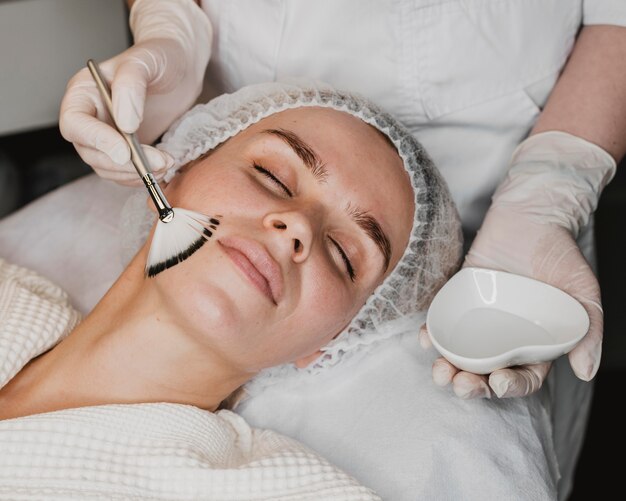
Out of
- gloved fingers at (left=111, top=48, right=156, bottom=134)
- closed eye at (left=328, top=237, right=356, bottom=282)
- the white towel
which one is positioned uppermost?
gloved fingers at (left=111, top=48, right=156, bottom=134)

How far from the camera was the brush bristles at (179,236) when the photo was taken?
1.23 m

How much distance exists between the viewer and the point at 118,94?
1346 millimetres

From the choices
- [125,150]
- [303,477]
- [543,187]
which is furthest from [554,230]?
[125,150]

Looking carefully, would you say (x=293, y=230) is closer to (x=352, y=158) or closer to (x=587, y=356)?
(x=352, y=158)

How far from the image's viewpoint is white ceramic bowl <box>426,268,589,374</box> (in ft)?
4.46

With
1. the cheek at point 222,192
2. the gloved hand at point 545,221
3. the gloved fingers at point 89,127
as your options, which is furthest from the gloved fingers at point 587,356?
the gloved fingers at point 89,127

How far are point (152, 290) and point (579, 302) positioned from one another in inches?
30.6

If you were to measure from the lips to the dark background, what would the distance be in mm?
1211

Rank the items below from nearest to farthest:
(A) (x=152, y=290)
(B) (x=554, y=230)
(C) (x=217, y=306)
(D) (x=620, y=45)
Result: 1. (C) (x=217, y=306)
2. (A) (x=152, y=290)
3. (B) (x=554, y=230)
4. (D) (x=620, y=45)

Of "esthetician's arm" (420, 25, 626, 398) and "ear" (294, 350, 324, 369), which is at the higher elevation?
"esthetician's arm" (420, 25, 626, 398)

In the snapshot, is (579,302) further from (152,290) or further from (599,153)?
(152,290)

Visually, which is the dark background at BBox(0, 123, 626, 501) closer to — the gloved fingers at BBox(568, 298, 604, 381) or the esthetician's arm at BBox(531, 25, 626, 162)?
the esthetician's arm at BBox(531, 25, 626, 162)

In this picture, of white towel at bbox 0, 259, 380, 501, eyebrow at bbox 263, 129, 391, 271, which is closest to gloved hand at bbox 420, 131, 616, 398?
eyebrow at bbox 263, 129, 391, 271

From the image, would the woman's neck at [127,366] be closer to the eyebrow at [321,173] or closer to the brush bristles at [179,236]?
the brush bristles at [179,236]
